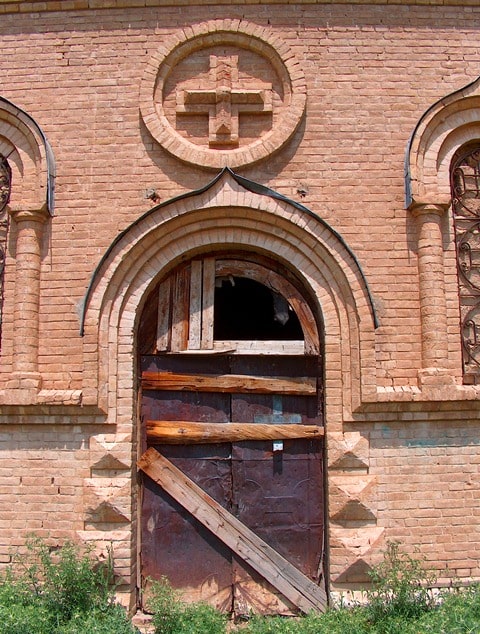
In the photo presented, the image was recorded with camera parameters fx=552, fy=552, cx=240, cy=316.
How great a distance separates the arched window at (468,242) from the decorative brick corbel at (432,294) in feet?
0.92

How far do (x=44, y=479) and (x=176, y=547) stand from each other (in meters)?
1.41

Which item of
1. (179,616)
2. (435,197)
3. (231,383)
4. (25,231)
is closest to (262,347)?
(231,383)

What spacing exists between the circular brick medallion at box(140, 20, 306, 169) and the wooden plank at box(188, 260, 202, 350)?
1.05 m

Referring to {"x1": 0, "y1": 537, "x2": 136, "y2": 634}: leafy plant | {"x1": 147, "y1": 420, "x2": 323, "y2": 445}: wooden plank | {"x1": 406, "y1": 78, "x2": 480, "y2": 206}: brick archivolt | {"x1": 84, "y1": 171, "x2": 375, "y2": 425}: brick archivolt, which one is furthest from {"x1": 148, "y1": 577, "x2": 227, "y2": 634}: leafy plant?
{"x1": 406, "y1": 78, "x2": 480, "y2": 206}: brick archivolt

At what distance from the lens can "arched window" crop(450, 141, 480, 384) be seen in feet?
17.7

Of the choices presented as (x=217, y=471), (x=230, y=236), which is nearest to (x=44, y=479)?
(x=217, y=471)

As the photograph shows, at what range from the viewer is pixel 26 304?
5.30 meters

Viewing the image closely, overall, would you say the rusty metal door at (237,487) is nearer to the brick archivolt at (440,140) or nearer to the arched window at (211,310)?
the arched window at (211,310)

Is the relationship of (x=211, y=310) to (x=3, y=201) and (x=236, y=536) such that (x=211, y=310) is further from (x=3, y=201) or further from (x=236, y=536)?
(x=3, y=201)

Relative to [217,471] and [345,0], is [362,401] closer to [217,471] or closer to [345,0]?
[217,471]

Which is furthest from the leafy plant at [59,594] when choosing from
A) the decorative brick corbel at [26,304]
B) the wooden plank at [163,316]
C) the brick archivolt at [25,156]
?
the brick archivolt at [25,156]

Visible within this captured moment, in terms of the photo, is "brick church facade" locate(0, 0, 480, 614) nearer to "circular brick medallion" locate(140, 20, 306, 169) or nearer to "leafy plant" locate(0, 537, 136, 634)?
"circular brick medallion" locate(140, 20, 306, 169)

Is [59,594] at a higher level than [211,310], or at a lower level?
lower

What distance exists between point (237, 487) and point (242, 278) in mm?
2122
